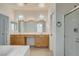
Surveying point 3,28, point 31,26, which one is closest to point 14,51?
point 3,28

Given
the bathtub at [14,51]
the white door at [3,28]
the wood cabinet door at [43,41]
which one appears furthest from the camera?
the wood cabinet door at [43,41]

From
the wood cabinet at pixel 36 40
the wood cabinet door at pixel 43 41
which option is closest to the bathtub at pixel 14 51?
the wood cabinet at pixel 36 40

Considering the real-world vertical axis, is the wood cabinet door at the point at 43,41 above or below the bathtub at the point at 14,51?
below

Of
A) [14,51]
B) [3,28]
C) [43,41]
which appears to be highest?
[3,28]

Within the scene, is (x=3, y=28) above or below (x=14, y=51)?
above

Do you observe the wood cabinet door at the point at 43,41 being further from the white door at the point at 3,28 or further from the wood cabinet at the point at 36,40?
the white door at the point at 3,28

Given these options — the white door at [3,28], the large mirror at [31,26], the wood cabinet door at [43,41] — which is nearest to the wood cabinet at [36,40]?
the wood cabinet door at [43,41]

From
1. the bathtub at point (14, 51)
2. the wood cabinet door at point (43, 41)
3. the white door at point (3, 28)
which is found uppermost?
the white door at point (3, 28)

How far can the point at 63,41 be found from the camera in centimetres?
353

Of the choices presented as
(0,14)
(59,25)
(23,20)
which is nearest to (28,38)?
(23,20)

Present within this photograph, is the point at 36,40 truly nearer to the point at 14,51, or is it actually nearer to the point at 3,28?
the point at 3,28

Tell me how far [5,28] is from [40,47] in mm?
1628

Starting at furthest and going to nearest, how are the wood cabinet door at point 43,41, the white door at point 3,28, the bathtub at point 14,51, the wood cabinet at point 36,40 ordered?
the wood cabinet door at point 43,41 < the wood cabinet at point 36,40 < the white door at point 3,28 < the bathtub at point 14,51

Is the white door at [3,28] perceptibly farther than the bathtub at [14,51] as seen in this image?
Yes
